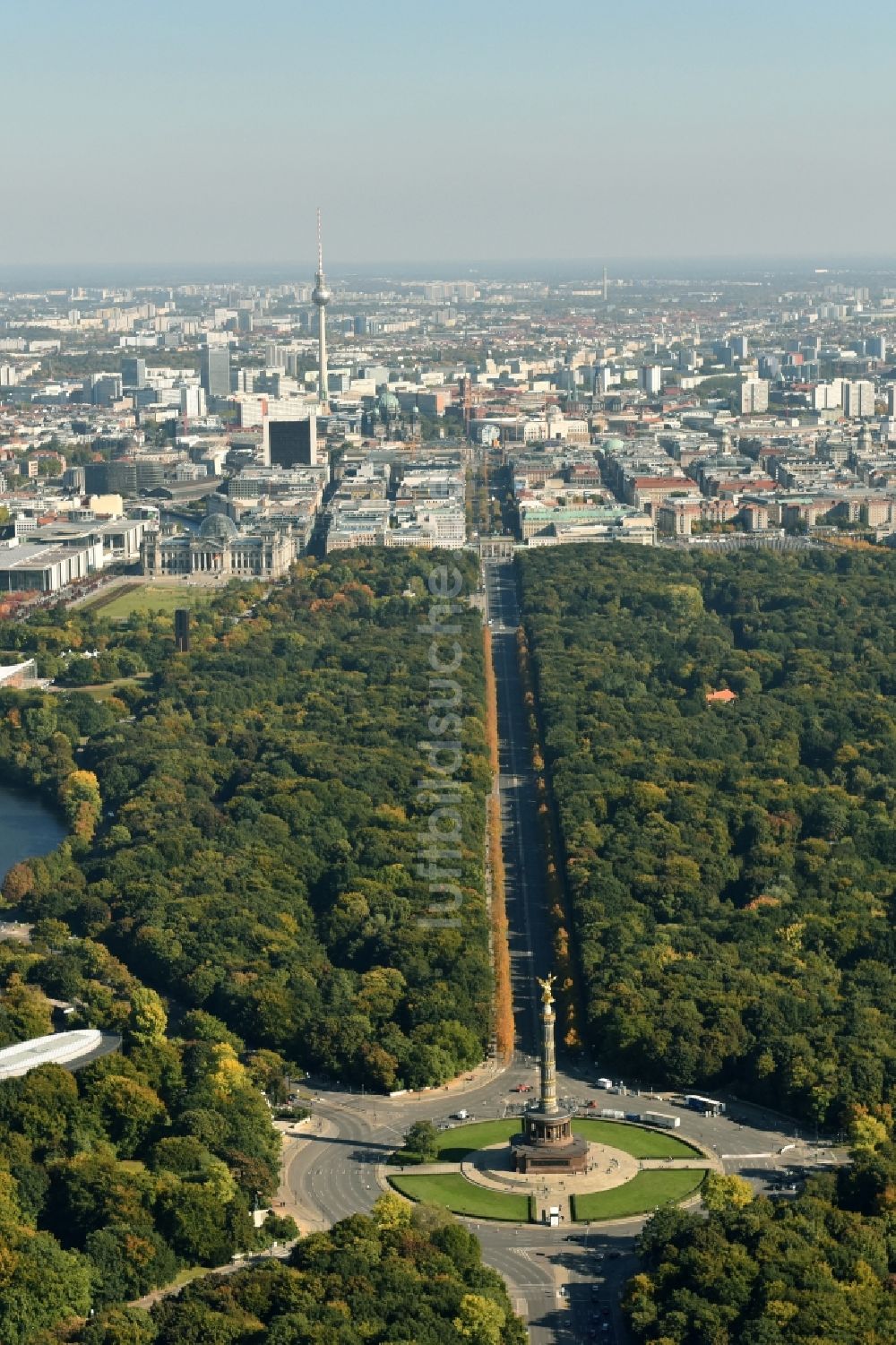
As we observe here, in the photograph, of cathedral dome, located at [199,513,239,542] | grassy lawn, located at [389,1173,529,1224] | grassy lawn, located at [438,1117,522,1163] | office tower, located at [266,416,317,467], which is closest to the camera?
grassy lawn, located at [389,1173,529,1224]

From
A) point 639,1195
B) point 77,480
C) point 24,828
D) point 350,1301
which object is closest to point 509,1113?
point 639,1195

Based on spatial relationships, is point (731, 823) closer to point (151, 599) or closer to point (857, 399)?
point (151, 599)

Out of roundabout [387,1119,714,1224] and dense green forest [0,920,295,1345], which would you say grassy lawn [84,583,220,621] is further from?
roundabout [387,1119,714,1224]

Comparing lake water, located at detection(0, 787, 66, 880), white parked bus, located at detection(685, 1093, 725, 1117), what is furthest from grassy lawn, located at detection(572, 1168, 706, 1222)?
lake water, located at detection(0, 787, 66, 880)

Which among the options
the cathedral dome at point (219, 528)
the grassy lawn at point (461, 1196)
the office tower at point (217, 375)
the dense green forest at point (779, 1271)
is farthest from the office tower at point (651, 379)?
the dense green forest at point (779, 1271)

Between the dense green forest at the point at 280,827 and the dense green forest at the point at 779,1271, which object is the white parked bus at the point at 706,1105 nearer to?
the dense green forest at the point at 280,827

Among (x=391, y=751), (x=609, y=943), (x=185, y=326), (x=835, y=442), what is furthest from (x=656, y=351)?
(x=609, y=943)
